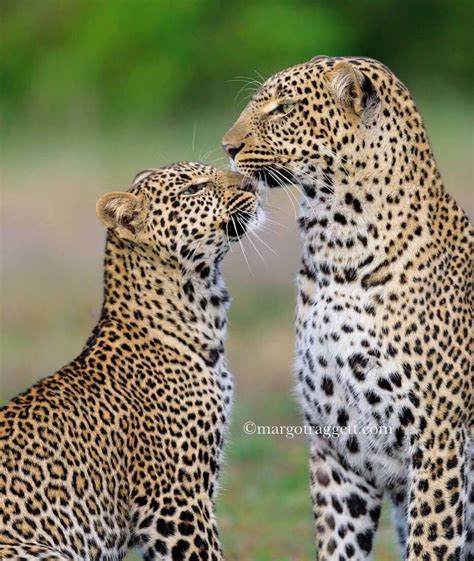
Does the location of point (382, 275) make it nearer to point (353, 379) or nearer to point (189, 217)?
point (353, 379)

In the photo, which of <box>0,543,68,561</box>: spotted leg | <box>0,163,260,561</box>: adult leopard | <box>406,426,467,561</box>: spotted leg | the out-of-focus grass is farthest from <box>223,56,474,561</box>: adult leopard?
<box>0,543,68,561</box>: spotted leg

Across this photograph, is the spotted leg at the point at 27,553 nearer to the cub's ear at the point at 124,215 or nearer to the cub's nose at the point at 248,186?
the cub's ear at the point at 124,215

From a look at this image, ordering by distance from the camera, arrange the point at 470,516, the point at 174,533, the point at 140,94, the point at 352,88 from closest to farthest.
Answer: the point at 174,533, the point at 352,88, the point at 470,516, the point at 140,94

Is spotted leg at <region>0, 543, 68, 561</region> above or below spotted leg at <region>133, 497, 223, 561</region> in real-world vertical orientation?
below

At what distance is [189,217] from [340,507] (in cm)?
168

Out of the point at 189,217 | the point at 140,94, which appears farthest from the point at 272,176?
the point at 140,94

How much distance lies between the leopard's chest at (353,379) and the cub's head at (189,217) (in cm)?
54

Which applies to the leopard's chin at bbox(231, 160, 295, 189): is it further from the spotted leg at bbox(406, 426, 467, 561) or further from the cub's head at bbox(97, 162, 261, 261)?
the spotted leg at bbox(406, 426, 467, 561)

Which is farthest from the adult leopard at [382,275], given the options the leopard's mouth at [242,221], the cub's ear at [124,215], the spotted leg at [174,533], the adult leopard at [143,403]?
the spotted leg at [174,533]

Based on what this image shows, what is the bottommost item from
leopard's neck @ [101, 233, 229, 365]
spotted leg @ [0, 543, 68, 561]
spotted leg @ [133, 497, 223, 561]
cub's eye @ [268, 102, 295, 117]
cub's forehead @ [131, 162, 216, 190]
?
spotted leg @ [0, 543, 68, 561]

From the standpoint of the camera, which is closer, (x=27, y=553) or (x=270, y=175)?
(x=27, y=553)

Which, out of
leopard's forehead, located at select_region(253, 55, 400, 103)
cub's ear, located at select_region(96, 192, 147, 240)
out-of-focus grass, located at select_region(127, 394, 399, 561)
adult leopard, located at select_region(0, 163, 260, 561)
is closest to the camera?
adult leopard, located at select_region(0, 163, 260, 561)

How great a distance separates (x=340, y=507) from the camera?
8461mm

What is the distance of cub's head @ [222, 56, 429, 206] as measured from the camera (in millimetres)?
7992
